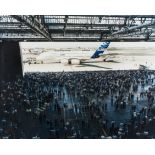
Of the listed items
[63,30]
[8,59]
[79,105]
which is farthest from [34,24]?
[79,105]

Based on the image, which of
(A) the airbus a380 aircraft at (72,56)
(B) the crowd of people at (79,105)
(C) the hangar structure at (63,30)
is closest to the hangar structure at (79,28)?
(C) the hangar structure at (63,30)

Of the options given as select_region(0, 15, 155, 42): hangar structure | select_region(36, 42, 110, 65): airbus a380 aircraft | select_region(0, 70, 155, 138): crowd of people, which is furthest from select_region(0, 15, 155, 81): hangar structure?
select_region(0, 70, 155, 138): crowd of people

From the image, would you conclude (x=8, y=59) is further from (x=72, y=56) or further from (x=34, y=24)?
(x=72, y=56)

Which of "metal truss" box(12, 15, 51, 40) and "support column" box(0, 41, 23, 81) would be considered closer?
"metal truss" box(12, 15, 51, 40)

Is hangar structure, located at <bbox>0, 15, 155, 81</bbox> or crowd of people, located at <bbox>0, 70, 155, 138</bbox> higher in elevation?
hangar structure, located at <bbox>0, 15, 155, 81</bbox>

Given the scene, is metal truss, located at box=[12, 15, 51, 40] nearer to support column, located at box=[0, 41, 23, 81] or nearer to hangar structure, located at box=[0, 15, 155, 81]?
hangar structure, located at box=[0, 15, 155, 81]
